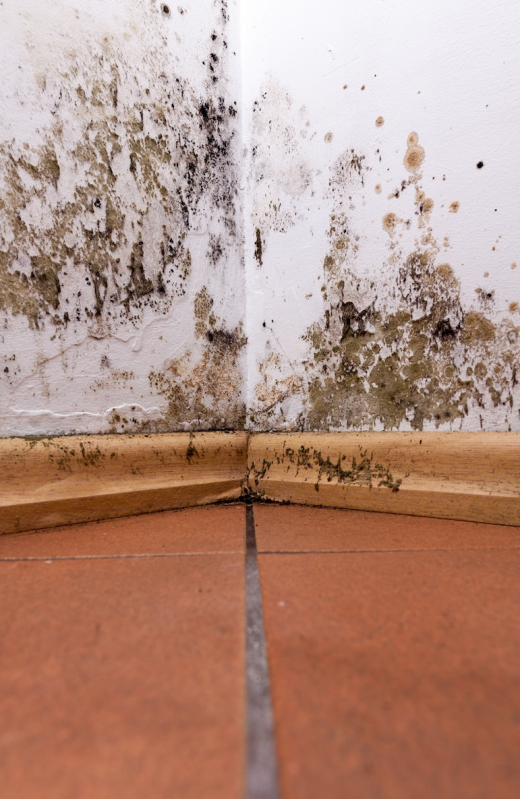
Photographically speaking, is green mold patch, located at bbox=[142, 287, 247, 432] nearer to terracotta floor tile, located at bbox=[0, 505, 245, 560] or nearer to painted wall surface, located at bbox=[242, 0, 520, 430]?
painted wall surface, located at bbox=[242, 0, 520, 430]

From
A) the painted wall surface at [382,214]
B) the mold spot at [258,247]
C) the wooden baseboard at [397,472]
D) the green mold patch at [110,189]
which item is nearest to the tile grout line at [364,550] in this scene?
the wooden baseboard at [397,472]

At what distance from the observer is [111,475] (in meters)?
0.76

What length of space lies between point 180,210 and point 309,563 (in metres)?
0.66

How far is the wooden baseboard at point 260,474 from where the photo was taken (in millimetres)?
696

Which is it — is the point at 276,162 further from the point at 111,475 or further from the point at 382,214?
the point at 111,475

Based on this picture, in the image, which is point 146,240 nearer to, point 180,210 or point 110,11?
point 180,210

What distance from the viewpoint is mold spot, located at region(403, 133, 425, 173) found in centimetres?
75

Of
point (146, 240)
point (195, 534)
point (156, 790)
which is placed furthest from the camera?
point (146, 240)

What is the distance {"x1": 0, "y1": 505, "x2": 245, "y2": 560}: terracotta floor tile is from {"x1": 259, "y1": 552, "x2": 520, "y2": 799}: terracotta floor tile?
0.14 meters

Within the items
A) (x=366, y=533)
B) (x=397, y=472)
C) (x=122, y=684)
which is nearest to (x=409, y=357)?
(x=397, y=472)

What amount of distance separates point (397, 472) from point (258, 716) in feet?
1.77

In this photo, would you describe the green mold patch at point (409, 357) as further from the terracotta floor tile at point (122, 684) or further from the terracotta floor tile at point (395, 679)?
the terracotta floor tile at point (122, 684)

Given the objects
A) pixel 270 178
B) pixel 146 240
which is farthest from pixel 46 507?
pixel 270 178

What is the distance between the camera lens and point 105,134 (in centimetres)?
76
